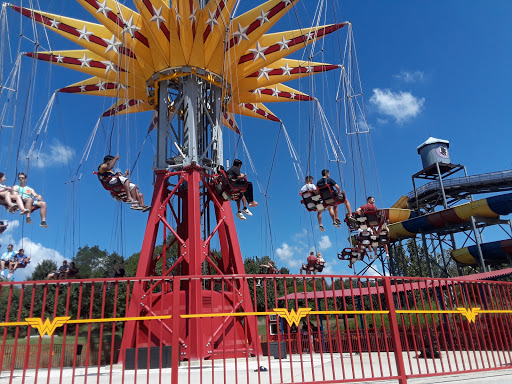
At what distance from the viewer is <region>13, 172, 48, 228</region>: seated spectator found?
11203mm

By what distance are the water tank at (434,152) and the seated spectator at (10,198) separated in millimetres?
32778

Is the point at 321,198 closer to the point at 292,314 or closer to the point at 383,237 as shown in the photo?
the point at 383,237

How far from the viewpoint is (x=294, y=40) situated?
1423 cm

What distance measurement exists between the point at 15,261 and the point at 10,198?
3223 millimetres

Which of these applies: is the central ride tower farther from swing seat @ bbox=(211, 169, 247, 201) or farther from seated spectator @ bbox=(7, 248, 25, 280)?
seated spectator @ bbox=(7, 248, 25, 280)

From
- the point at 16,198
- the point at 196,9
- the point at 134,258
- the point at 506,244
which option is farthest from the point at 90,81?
the point at 134,258

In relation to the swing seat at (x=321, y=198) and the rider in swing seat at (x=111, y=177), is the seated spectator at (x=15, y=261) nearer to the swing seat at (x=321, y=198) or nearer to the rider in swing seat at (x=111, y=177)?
the rider in swing seat at (x=111, y=177)

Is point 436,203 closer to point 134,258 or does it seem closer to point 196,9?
point 196,9

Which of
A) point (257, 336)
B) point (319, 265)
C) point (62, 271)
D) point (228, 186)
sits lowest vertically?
point (257, 336)

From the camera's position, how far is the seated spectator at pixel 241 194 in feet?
39.8

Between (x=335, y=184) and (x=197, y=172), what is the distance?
432cm

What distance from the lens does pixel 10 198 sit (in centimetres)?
1083

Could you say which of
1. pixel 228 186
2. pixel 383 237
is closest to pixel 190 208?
pixel 228 186

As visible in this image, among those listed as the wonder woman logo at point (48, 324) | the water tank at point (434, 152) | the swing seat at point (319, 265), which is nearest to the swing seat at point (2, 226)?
the wonder woman logo at point (48, 324)
